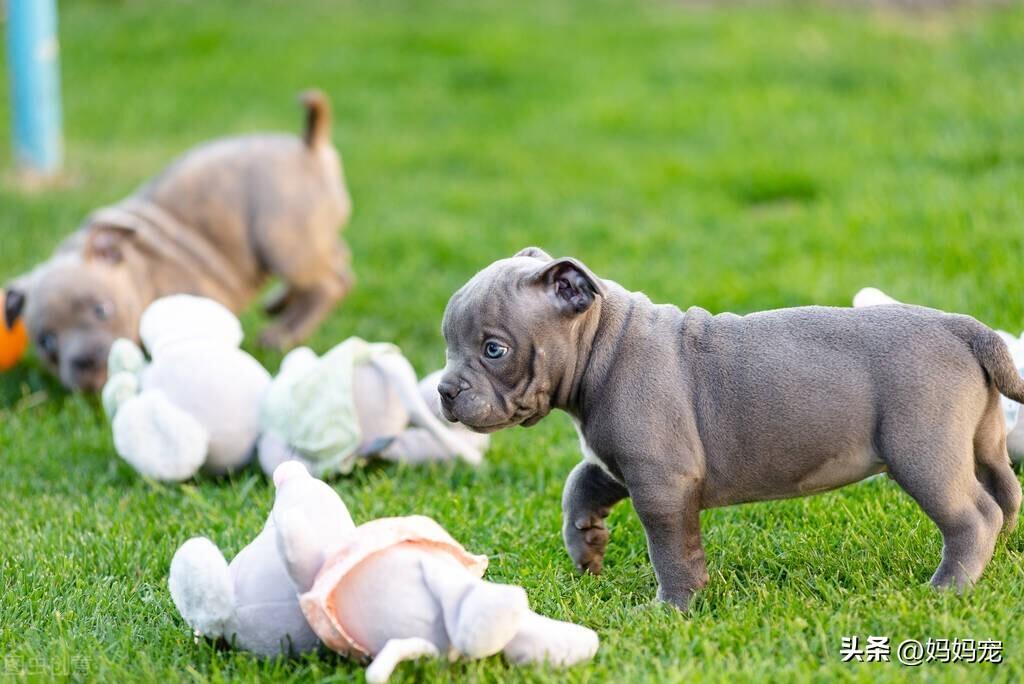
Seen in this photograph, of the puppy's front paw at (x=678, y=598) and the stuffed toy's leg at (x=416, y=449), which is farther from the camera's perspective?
the stuffed toy's leg at (x=416, y=449)

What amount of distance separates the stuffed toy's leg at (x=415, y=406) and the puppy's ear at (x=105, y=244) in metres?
1.84

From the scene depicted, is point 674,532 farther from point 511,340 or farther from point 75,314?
point 75,314

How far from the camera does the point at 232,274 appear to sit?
6.06m

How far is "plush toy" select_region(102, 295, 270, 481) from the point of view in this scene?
4238 millimetres

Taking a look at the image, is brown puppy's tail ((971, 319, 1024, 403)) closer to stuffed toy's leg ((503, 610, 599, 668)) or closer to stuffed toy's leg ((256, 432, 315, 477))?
stuffed toy's leg ((503, 610, 599, 668))

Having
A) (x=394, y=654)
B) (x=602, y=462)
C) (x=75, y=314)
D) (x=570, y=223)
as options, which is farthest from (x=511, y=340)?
(x=570, y=223)

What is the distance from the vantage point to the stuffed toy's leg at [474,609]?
8.83 ft

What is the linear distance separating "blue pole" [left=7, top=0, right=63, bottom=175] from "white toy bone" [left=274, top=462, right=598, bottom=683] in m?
6.16

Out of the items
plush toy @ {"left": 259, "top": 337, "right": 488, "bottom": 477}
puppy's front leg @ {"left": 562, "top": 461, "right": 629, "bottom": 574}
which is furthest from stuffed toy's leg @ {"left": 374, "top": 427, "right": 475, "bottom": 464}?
puppy's front leg @ {"left": 562, "top": 461, "right": 629, "bottom": 574}

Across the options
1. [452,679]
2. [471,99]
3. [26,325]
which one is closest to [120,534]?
[452,679]

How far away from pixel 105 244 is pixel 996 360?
3.95 metres

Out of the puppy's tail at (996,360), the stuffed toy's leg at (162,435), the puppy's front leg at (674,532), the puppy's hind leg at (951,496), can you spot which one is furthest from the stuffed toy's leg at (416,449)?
the puppy's tail at (996,360)

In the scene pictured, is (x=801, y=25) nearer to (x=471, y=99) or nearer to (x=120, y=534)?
(x=471, y=99)

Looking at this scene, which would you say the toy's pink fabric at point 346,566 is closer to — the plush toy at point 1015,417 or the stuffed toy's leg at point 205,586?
the stuffed toy's leg at point 205,586
